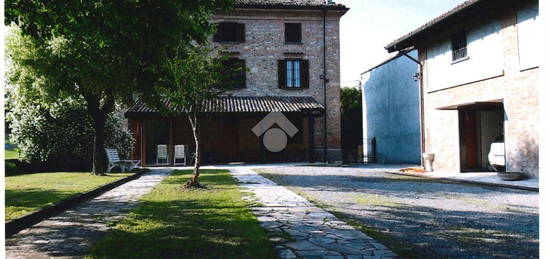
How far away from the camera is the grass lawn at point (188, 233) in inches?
139

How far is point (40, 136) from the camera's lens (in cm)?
1523

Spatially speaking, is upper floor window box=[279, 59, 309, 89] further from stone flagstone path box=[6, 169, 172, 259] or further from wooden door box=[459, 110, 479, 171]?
stone flagstone path box=[6, 169, 172, 259]

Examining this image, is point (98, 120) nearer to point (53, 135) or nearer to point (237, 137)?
point (53, 135)

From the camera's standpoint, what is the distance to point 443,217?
533 centimetres

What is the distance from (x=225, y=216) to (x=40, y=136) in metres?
12.8

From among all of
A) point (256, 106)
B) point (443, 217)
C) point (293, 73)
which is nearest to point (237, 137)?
point (256, 106)

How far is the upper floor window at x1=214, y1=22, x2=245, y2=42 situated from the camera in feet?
70.1

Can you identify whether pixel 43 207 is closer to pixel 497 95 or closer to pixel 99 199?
pixel 99 199

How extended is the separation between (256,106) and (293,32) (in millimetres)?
5033

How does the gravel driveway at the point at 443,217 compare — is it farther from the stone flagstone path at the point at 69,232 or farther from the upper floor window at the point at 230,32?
the upper floor window at the point at 230,32

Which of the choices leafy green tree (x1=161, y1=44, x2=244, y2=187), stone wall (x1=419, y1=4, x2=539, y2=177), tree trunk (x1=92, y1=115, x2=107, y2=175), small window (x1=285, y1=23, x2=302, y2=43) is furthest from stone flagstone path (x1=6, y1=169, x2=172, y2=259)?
small window (x1=285, y1=23, x2=302, y2=43)

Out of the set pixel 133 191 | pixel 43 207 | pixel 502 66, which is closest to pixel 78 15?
pixel 43 207

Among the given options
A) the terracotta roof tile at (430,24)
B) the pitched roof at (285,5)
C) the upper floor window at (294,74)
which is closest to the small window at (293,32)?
the pitched roof at (285,5)
